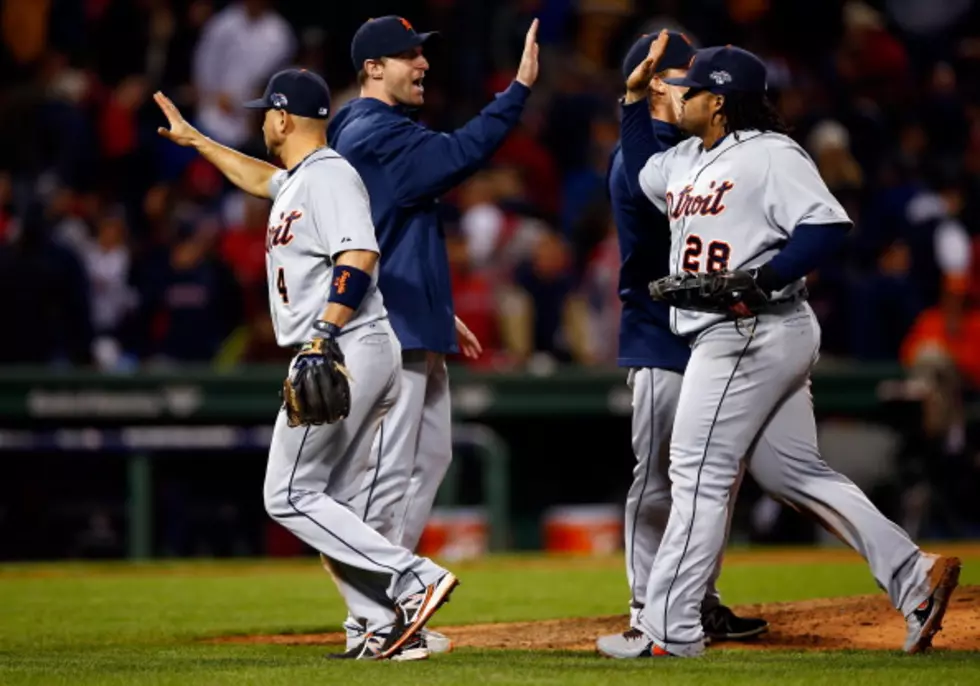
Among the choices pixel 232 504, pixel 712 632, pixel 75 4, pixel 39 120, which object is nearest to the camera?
pixel 712 632

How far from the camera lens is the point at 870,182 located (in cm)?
1385

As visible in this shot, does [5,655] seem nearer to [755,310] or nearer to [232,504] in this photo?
[755,310]

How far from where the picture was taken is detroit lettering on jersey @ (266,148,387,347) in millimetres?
5234

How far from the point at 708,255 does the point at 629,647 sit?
122 cm

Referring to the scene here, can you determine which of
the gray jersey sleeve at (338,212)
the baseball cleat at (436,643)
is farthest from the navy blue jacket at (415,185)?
the baseball cleat at (436,643)

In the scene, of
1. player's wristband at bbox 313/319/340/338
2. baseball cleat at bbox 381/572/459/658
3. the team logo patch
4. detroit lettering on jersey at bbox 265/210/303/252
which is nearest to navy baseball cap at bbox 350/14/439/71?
detroit lettering on jersey at bbox 265/210/303/252

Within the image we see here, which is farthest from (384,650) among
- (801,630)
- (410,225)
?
(801,630)

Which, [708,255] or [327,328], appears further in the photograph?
[708,255]

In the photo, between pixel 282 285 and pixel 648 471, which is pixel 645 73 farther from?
pixel 648 471

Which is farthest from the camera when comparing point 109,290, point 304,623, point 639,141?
point 109,290

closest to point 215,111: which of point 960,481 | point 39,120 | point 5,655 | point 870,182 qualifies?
point 39,120

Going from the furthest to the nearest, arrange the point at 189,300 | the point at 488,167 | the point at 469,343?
the point at 488,167, the point at 189,300, the point at 469,343

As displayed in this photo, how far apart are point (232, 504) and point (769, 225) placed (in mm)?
6759

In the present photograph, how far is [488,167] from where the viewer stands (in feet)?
45.5
